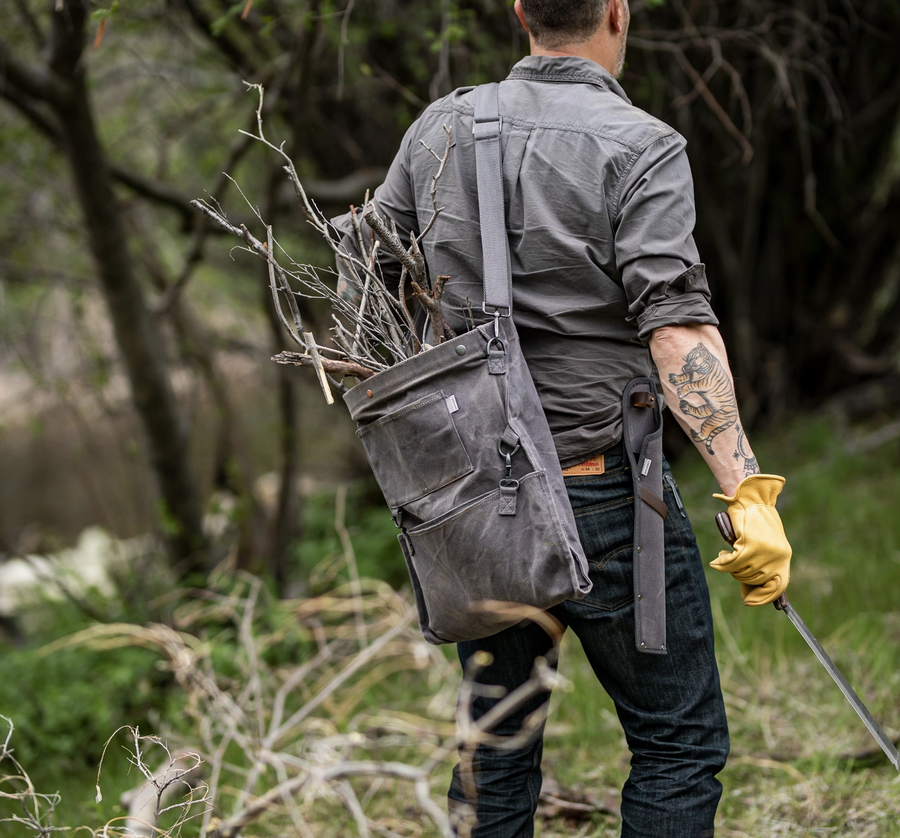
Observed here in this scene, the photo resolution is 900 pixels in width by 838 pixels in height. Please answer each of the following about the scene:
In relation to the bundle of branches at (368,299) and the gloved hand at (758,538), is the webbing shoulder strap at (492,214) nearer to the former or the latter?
the bundle of branches at (368,299)

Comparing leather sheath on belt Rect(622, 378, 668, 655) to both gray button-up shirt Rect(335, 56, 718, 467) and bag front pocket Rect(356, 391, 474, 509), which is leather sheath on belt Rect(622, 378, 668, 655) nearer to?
gray button-up shirt Rect(335, 56, 718, 467)

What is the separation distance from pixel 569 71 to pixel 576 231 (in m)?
0.34

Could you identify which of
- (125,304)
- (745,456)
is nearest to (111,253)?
(125,304)

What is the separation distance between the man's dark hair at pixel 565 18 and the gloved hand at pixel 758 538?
3.04 ft

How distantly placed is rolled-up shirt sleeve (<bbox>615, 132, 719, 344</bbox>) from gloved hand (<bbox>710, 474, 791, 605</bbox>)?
0.33 metres

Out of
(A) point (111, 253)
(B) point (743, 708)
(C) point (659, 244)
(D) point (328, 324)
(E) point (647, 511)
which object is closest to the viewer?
(C) point (659, 244)

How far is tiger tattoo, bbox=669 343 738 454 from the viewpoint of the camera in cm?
157

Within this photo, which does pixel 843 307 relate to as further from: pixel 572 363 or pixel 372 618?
pixel 572 363

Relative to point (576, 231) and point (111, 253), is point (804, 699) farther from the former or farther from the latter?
point (111, 253)

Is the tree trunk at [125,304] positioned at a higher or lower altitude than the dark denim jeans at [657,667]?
higher

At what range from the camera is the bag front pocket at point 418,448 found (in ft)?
5.09

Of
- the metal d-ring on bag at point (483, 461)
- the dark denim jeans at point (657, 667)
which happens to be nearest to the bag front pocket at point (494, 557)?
the metal d-ring on bag at point (483, 461)

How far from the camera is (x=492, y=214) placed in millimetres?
1610

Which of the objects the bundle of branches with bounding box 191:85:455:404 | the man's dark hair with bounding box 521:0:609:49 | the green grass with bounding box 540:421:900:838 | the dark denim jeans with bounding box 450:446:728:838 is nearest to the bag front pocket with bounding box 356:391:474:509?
the bundle of branches with bounding box 191:85:455:404
